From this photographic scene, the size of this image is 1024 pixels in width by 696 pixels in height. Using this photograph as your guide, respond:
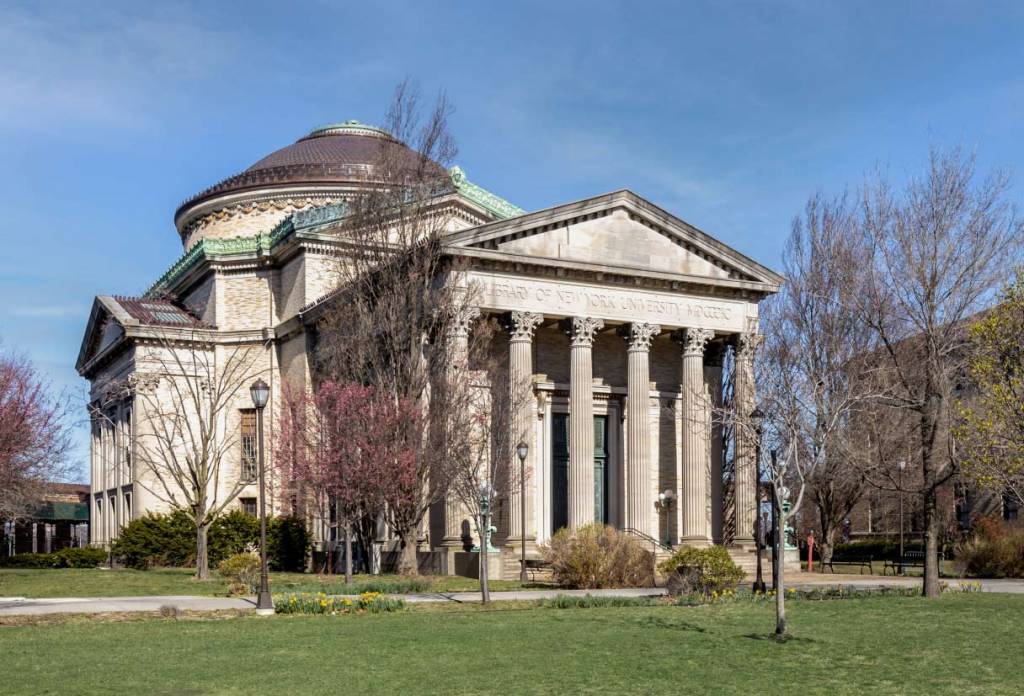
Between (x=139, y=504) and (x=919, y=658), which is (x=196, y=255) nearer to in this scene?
(x=139, y=504)

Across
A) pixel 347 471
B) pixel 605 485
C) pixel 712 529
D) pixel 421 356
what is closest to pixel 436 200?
pixel 421 356

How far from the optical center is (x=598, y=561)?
31.6m

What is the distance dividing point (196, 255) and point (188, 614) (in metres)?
32.4

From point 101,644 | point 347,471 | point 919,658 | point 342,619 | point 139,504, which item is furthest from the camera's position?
point 139,504

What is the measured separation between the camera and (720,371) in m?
47.6

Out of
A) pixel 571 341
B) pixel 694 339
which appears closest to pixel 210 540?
pixel 571 341

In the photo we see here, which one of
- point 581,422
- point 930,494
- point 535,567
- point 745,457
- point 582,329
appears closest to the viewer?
point 930,494

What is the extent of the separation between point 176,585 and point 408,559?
699 centimetres

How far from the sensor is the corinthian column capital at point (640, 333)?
140ft

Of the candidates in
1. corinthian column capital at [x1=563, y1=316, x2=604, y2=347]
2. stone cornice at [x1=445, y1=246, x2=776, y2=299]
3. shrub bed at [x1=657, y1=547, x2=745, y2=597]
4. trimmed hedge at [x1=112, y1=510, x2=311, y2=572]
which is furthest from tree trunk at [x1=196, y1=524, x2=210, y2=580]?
shrub bed at [x1=657, y1=547, x2=745, y2=597]

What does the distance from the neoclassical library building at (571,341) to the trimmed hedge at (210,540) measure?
146 centimetres

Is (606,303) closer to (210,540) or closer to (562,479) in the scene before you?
Answer: (562,479)

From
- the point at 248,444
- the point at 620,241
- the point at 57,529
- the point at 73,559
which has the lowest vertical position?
the point at 57,529

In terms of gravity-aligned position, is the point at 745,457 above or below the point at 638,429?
below
